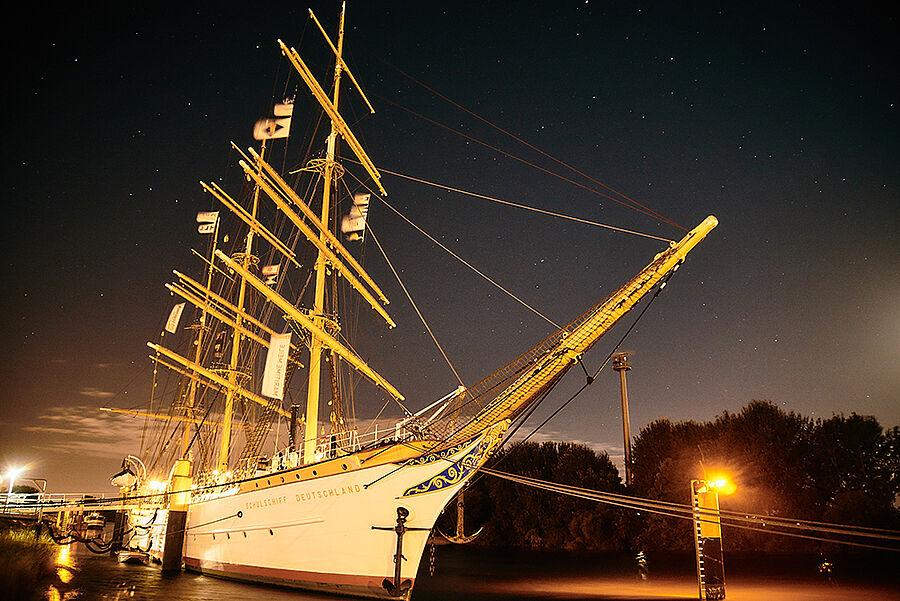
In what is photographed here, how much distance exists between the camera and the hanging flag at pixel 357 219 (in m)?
26.0

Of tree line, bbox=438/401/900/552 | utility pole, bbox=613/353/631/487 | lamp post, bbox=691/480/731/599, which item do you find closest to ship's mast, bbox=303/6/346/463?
lamp post, bbox=691/480/731/599

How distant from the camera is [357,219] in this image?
2600 centimetres

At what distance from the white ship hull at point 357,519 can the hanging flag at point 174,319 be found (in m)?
17.7

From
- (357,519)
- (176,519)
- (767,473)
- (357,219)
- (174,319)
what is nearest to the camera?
(357,519)

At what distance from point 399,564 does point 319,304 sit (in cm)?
1023

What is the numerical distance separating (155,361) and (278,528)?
2144 centimetres

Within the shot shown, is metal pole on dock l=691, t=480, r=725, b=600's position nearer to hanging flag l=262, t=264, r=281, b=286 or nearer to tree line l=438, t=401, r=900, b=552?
tree line l=438, t=401, r=900, b=552

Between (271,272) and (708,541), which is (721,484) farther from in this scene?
(271,272)

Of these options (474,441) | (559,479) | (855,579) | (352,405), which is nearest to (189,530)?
(352,405)

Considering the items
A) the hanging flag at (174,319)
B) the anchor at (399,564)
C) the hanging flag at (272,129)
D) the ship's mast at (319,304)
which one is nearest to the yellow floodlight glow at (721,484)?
the anchor at (399,564)

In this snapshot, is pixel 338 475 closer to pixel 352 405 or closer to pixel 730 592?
pixel 352 405

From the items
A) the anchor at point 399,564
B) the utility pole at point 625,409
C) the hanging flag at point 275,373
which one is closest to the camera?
the anchor at point 399,564

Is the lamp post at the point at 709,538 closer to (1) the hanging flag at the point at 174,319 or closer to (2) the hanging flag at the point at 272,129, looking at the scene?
(2) the hanging flag at the point at 272,129

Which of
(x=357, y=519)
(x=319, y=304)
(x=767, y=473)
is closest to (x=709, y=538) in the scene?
(x=357, y=519)
